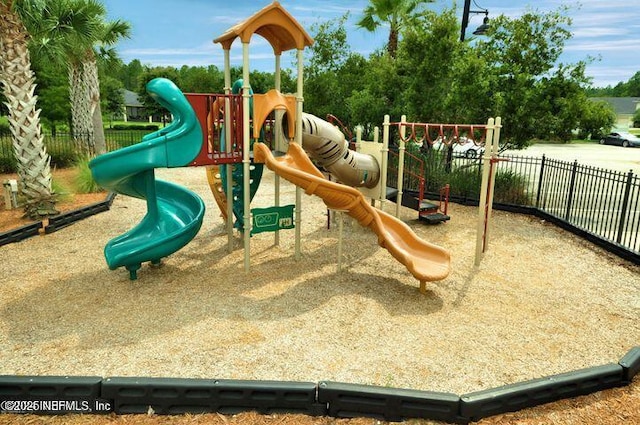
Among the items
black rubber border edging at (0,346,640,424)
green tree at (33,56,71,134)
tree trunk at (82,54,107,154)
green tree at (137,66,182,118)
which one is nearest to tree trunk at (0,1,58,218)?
black rubber border edging at (0,346,640,424)

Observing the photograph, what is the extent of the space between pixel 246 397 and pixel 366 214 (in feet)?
11.7

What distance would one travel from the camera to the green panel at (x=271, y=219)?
271 inches

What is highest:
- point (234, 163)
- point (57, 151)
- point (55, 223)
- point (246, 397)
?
point (234, 163)

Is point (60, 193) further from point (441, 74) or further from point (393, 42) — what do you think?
point (393, 42)

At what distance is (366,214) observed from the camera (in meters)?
6.52

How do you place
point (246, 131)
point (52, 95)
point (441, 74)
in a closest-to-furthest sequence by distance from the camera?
1. point (246, 131)
2. point (441, 74)
3. point (52, 95)

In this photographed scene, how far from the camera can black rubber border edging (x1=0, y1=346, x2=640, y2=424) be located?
348cm

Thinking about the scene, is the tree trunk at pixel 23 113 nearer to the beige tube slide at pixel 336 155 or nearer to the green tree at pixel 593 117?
the beige tube slide at pixel 336 155

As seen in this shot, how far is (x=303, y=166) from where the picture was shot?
6652 millimetres

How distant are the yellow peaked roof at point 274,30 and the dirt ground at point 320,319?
3470mm

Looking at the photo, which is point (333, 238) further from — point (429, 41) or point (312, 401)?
point (429, 41)

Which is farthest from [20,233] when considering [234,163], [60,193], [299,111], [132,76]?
[132,76]

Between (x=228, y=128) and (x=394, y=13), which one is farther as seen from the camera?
(x=394, y=13)

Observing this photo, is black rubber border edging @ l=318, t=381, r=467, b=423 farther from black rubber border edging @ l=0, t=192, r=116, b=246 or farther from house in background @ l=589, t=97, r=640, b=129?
house in background @ l=589, t=97, r=640, b=129
